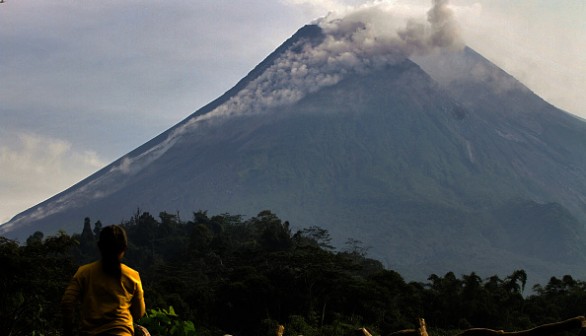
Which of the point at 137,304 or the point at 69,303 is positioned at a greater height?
the point at 69,303

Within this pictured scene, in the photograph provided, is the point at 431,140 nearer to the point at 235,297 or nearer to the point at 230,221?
the point at 230,221

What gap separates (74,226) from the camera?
172625mm

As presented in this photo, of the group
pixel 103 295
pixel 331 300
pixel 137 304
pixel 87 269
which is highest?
pixel 87 269

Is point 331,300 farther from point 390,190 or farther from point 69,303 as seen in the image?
point 390,190

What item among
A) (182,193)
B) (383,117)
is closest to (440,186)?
(383,117)

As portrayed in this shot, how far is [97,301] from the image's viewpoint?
14.4ft

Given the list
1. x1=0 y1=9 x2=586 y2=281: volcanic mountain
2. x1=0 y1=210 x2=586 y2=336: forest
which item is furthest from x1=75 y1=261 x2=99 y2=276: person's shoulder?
x1=0 y1=9 x2=586 y2=281: volcanic mountain

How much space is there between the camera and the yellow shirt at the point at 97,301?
172 inches

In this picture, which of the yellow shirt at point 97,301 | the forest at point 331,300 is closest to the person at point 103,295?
the yellow shirt at point 97,301

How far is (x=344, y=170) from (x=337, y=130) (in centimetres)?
1550

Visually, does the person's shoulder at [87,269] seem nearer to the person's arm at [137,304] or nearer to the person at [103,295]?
the person at [103,295]

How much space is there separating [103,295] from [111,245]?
273 millimetres

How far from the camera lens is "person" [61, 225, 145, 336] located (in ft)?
14.3

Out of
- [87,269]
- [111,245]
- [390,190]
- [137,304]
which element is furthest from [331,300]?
[390,190]
